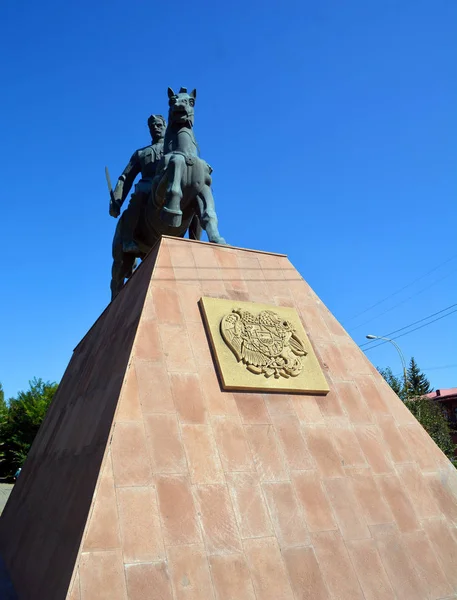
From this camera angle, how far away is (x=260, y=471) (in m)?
3.78

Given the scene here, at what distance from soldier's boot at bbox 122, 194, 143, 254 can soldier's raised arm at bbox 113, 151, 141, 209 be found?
0.59 meters

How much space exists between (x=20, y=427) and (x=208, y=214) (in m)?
25.9

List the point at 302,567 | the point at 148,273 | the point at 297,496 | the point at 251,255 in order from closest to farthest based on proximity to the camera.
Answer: the point at 302,567
the point at 297,496
the point at 148,273
the point at 251,255

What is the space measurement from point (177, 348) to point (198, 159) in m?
3.68

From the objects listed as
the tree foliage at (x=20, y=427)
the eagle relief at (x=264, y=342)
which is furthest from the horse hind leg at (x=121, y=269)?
the tree foliage at (x=20, y=427)

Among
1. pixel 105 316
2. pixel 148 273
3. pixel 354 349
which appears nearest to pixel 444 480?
pixel 354 349

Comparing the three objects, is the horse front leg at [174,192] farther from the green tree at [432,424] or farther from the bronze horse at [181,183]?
the green tree at [432,424]

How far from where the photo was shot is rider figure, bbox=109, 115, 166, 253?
328 inches

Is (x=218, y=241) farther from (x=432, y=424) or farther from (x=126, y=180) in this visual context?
(x=432, y=424)

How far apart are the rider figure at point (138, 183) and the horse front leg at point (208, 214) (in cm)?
173

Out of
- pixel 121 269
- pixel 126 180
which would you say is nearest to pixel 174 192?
pixel 121 269

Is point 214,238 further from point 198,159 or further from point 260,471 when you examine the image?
point 260,471

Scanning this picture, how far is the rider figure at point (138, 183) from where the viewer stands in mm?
8344

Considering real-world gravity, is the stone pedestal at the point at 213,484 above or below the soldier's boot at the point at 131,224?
below
